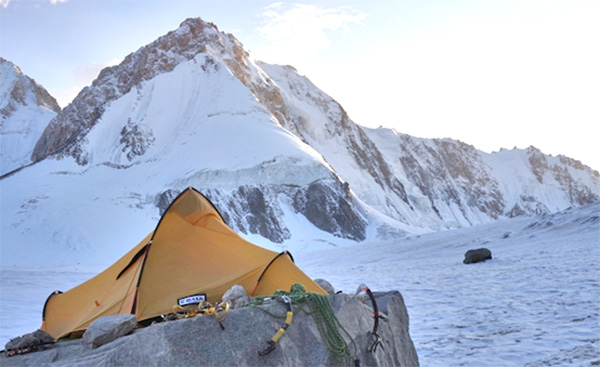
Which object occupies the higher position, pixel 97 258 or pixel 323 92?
pixel 323 92

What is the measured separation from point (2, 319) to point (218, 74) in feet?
226

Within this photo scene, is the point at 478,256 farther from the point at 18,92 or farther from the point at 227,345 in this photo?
the point at 18,92

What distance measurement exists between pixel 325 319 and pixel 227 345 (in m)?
1.14

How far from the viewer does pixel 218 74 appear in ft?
260

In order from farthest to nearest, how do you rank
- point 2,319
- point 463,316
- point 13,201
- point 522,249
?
point 13,201
point 522,249
point 2,319
point 463,316

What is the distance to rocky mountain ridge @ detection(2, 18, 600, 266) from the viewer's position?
5828cm

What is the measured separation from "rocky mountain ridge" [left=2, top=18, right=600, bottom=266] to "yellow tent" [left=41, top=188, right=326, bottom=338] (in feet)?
134

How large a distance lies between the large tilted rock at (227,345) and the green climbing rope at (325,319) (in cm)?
6

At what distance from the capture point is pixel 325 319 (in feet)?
18.4

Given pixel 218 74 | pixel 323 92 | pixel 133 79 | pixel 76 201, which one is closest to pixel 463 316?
pixel 76 201

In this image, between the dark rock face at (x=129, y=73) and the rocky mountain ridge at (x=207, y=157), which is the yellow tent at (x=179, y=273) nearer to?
the rocky mountain ridge at (x=207, y=157)

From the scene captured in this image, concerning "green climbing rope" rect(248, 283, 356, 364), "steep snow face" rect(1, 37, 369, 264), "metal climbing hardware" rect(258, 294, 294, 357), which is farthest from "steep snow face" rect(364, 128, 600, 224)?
"metal climbing hardware" rect(258, 294, 294, 357)

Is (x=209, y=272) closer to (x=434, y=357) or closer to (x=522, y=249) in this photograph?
(x=434, y=357)

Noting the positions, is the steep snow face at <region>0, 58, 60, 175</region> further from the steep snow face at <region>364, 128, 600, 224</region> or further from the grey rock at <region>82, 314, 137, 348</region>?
the grey rock at <region>82, 314, 137, 348</region>
